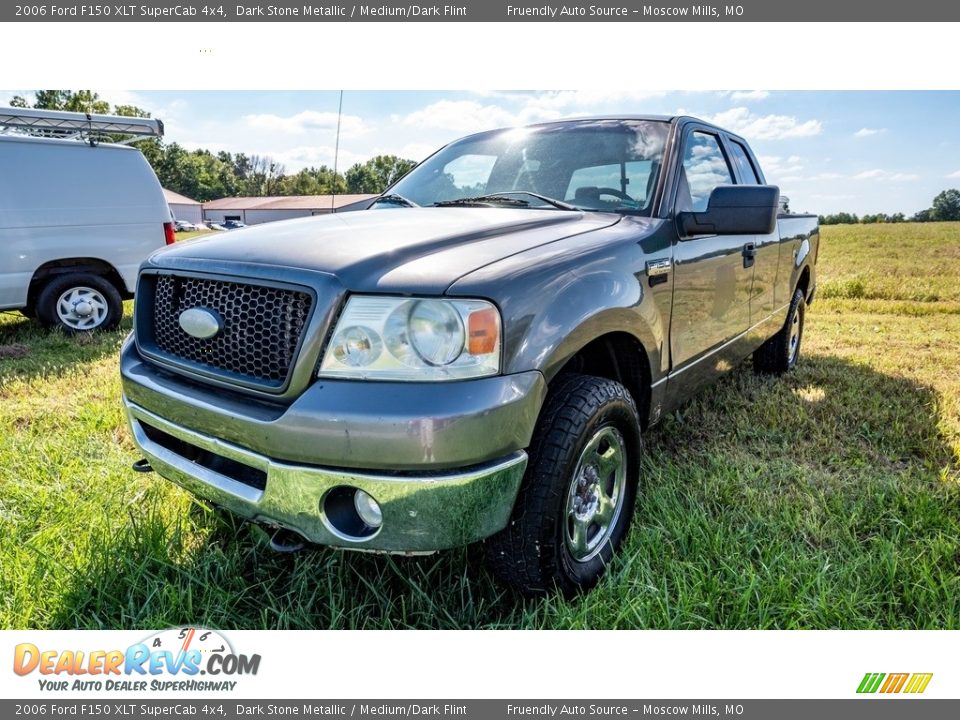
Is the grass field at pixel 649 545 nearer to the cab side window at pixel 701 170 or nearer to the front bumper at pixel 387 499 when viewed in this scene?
the front bumper at pixel 387 499

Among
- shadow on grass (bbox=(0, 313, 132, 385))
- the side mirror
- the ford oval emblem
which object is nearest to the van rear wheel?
shadow on grass (bbox=(0, 313, 132, 385))

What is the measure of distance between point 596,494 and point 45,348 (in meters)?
5.64

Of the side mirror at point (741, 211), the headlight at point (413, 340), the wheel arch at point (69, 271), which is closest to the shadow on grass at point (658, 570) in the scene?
the headlight at point (413, 340)

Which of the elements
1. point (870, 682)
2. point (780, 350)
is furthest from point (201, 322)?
point (780, 350)

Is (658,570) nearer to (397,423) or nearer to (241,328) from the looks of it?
(397,423)

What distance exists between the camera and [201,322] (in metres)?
1.76

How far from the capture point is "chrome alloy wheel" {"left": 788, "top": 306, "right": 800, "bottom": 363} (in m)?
4.61

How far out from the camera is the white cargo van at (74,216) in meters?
5.72

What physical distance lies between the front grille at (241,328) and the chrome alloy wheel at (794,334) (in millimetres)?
4107

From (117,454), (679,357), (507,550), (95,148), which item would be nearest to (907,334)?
(679,357)

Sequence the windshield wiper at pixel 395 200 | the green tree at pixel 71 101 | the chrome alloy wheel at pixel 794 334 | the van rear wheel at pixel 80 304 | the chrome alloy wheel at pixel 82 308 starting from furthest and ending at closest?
the green tree at pixel 71 101 → the chrome alloy wheel at pixel 82 308 → the van rear wheel at pixel 80 304 → the chrome alloy wheel at pixel 794 334 → the windshield wiper at pixel 395 200

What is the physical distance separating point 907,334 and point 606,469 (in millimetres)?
5998

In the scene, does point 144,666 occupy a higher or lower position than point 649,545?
lower

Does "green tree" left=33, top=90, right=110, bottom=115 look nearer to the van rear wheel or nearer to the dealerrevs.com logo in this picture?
the van rear wheel
